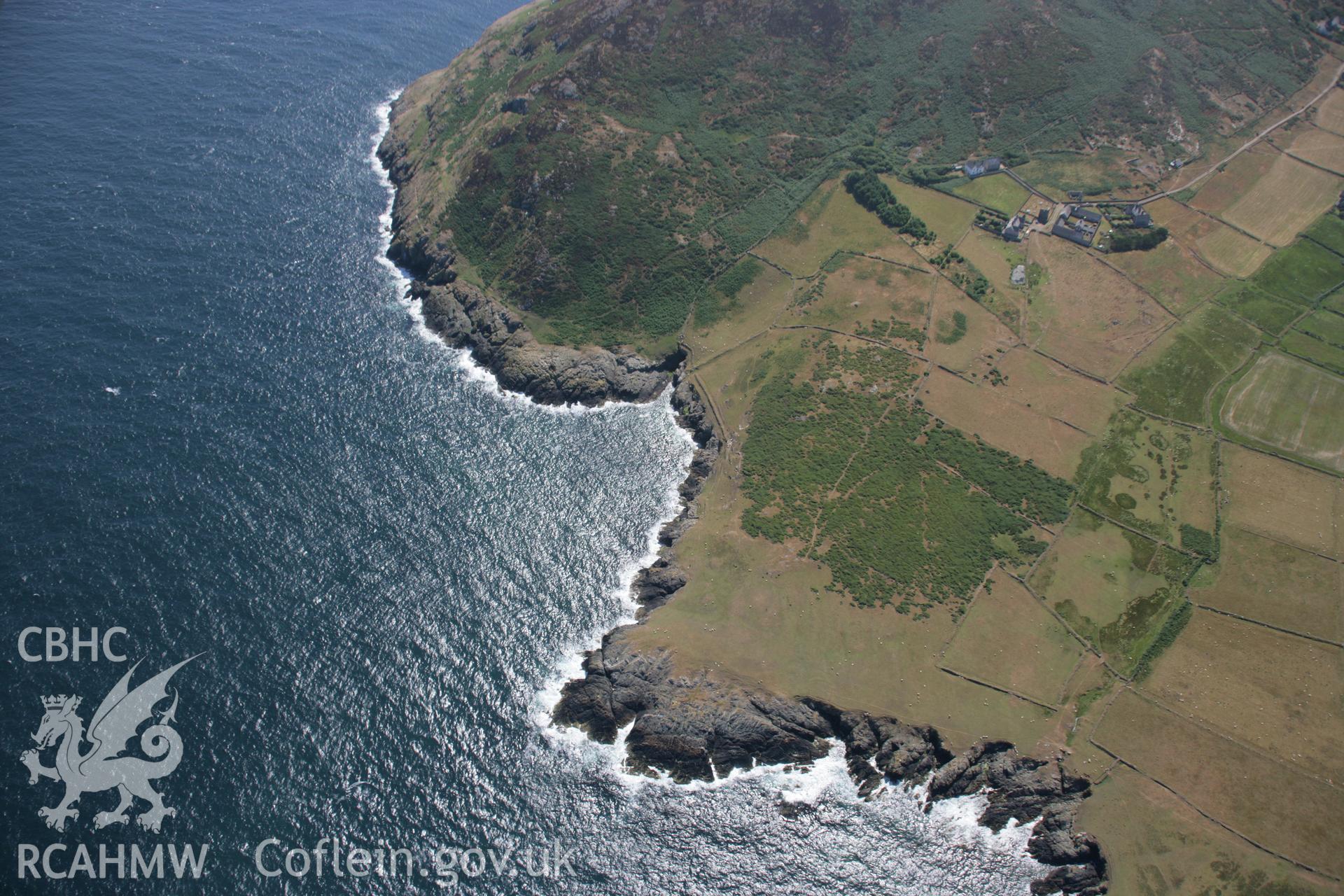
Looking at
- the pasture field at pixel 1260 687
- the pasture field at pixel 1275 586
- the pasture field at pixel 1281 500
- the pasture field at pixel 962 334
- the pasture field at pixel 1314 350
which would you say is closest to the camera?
the pasture field at pixel 1260 687

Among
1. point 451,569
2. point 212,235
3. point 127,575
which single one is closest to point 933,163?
point 451,569

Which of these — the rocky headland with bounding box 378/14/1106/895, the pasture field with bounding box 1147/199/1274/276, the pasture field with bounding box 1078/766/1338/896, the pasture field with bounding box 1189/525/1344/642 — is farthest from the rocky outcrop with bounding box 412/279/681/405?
the pasture field with bounding box 1147/199/1274/276

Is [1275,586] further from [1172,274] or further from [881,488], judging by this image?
[1172,274]

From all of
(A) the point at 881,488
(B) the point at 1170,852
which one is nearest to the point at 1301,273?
(A) the point at 881,488

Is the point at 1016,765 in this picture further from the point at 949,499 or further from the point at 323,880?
the point at 323,880

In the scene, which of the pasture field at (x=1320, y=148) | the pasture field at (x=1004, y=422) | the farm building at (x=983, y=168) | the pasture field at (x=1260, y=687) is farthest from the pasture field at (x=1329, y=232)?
the pasture field at (x=1260, y=687)

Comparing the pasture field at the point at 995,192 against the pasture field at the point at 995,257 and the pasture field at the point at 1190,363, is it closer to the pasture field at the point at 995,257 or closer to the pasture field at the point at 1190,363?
the pasture field at the point at 995,257

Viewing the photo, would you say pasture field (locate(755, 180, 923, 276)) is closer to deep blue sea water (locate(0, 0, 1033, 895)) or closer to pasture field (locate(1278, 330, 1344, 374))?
deep blue sea water (locate(0, 0, 1033, 895))
